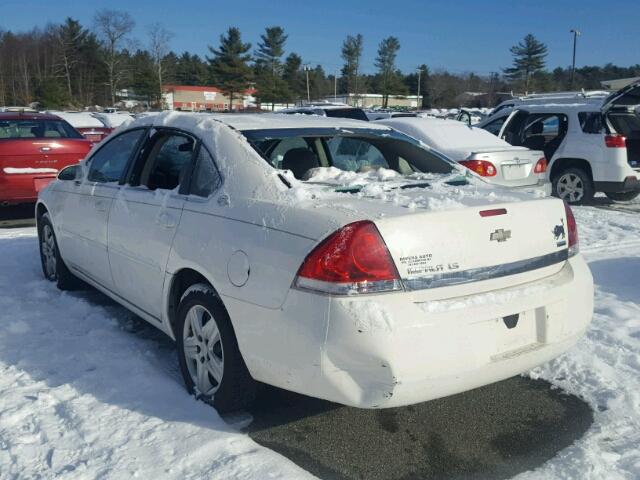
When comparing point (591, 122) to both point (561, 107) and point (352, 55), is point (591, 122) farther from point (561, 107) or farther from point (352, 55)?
point (352, 55)

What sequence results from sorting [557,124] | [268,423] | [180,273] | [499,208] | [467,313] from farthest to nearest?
[557,124], [180,273], [268,423], [499,208], [467,313]

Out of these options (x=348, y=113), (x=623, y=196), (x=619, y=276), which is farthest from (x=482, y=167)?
(x=348, y=113)

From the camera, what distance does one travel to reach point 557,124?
1048cm

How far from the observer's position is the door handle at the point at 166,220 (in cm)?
349

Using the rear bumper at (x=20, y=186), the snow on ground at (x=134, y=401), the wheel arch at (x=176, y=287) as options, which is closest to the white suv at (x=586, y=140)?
the snow on ground at (x=134, y=401)

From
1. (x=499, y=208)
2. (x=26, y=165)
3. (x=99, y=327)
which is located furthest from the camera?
(x=26, y=165)

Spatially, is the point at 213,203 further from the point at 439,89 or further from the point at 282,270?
the point at 439,89

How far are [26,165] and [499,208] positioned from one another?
745 centimetres

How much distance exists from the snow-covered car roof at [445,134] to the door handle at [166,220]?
16.1ft

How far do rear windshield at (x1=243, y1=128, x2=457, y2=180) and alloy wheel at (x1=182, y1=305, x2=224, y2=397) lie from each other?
96 centimetres

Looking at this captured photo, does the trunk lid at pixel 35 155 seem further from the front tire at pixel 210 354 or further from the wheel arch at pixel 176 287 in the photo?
the front tire at pixel 210 354

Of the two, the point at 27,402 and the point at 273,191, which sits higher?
the point at 273,191

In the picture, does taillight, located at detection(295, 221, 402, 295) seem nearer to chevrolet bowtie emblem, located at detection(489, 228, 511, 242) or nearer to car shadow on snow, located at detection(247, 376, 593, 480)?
chevrolet bowtie emblem, located at detection(489, 228, 511, 242)

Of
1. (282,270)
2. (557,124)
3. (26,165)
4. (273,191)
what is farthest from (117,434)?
(557,124)
